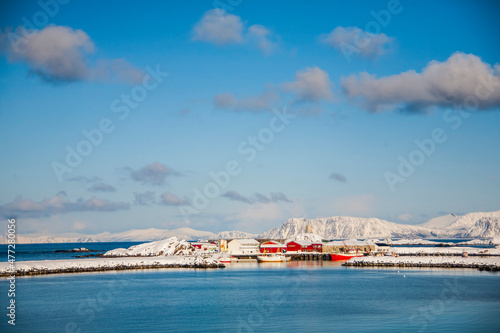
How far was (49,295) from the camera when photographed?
4216 cm

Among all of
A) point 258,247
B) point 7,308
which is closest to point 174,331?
point 7,308

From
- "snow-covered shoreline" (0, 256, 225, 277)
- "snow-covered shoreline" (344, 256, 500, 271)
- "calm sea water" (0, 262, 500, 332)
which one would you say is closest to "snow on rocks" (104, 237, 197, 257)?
"snow-covered shoreline" (0, 256, 225, 277)

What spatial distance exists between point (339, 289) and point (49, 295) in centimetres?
2571

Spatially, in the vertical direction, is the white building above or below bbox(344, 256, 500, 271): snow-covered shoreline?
above

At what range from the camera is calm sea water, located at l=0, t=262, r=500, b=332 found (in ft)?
97.9

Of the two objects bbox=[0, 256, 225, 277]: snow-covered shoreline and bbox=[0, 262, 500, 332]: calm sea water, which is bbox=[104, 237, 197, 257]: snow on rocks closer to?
bbox=[0, 256, 225, 277]: snow-covered shoreline

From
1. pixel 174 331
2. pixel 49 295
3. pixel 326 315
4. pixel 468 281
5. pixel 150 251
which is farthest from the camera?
pixel 150 251

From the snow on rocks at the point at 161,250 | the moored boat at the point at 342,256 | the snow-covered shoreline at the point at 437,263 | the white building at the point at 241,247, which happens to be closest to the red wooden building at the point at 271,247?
the white building at the point at 241,247

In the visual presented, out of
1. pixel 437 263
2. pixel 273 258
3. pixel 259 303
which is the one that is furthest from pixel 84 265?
pixel 437 263

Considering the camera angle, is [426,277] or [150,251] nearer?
[426,277]

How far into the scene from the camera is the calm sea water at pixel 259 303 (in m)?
29.8

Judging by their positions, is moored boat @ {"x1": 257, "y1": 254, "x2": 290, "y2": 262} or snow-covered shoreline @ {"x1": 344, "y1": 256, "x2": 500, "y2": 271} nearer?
snow-covered shoreline @ {"x1": 344, "y1": 256, "x2": 500, "y2": 271}

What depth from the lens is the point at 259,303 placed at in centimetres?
3809

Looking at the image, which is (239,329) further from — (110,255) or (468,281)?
(110,255)
